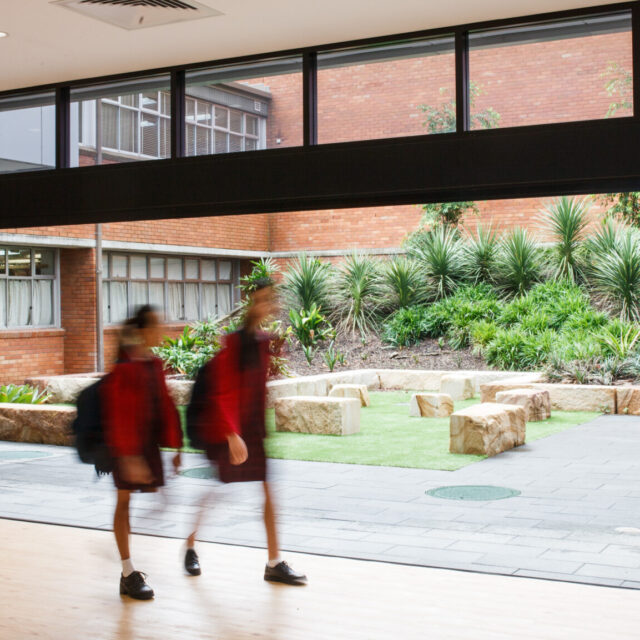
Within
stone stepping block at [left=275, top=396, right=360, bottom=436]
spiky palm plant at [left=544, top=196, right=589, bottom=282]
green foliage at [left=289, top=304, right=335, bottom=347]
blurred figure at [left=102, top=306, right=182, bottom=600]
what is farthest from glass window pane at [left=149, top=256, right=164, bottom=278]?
blurred figure at [left=102, top=306, right=182, bottom=600]

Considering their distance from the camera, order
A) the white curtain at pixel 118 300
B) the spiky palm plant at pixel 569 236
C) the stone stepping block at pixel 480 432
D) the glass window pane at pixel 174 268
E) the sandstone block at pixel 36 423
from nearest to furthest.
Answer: the stone stepping block at pixel 480 432
the sandstone block at pixel 36 423
the white curtain at pixel 118 300
the spiky palm plant at pixel 569 236
the glass window pane at pixel 174 268

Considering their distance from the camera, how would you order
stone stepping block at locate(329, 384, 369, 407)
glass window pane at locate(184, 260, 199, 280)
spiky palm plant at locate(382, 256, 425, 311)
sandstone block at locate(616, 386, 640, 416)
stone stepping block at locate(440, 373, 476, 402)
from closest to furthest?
sandstone block at locate(616, 386, 640, 416) < stone stepping block at locate(329, 384, 369, 407) < stone stepping block at locate(440, 373, 476, 402) < spiky palm plant at locate(382, 256, 425, 311) < glass window pane at locate(184, 260, 199, 280)

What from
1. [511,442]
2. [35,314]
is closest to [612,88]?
[511,442]

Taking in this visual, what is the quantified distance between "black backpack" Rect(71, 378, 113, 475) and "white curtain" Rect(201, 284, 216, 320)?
16.8 metres

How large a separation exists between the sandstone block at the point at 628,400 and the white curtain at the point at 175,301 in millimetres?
10351

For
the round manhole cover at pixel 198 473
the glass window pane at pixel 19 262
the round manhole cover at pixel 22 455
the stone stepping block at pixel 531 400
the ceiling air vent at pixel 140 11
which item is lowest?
the round manhole cover at pixel 198 473

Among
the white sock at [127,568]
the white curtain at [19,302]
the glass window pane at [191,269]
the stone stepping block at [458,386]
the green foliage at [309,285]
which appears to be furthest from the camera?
Result: the glass window pane at [191,269]

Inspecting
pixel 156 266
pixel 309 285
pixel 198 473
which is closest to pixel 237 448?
pixel 198 473

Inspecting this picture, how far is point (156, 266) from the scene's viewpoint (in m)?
19.7

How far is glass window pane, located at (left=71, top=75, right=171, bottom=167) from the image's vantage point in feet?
20.6

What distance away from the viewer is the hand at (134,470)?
4297mm

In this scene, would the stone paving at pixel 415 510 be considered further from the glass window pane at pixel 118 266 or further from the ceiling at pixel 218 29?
the glass window pane at pixel 118 266

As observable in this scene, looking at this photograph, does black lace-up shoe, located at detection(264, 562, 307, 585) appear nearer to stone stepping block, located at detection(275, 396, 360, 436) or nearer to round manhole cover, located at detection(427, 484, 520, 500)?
round manhole cover, located at detection(427, 484, 520, 500)

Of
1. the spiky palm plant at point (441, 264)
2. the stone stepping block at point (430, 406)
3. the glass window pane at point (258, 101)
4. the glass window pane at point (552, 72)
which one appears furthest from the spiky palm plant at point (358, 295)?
the glass window pane at point (552, 72)
